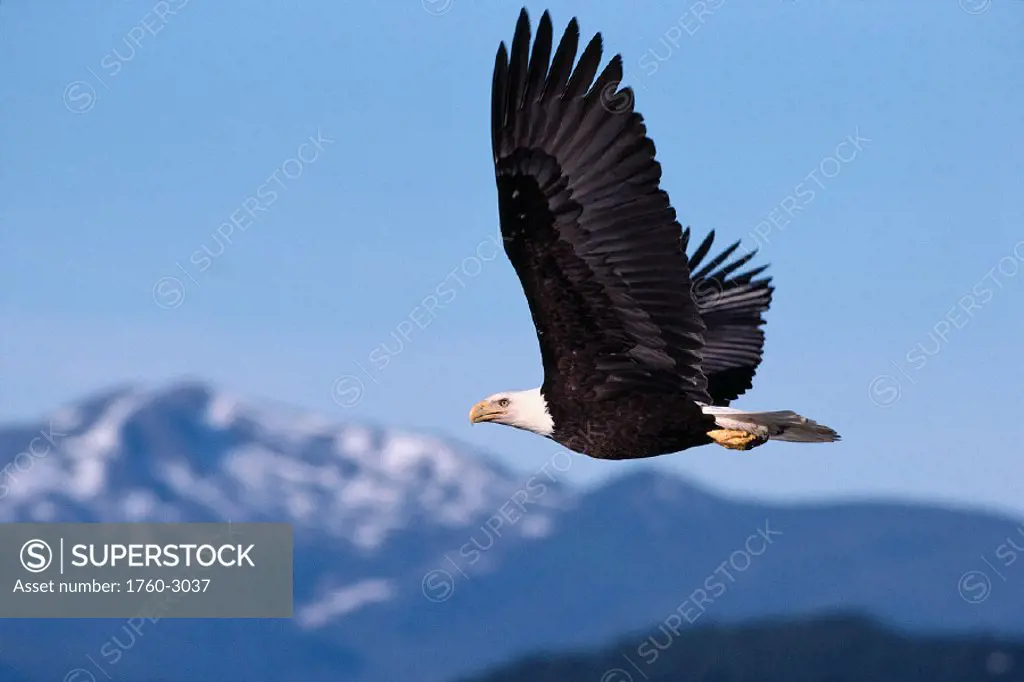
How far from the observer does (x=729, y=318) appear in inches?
425

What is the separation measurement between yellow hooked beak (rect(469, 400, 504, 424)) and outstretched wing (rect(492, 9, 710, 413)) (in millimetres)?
732

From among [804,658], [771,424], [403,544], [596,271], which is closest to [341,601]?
[403,544]

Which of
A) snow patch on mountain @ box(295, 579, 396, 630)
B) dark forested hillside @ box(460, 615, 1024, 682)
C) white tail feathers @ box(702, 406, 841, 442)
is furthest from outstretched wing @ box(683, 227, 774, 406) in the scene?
snow patch on mountain @ box(295, 579, 396, 630)

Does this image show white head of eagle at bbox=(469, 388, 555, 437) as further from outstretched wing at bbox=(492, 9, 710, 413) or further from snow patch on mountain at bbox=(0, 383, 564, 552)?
snow patch on mountain at bbox=(0, 383, 564, 552)

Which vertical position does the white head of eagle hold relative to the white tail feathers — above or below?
above

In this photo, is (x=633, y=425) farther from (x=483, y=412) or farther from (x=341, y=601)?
(x=341, y=601)

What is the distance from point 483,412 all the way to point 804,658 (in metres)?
24.4

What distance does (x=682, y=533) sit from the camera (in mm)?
72188

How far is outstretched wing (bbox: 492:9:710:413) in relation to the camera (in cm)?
753

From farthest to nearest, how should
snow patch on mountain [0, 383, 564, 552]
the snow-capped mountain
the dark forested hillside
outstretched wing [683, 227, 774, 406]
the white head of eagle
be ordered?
1. snow patch on mountain [0, 383, 564, 552]
2. the snow-capped mountain
3. the dark forested hillside
4. outstretched wing [683, 227, 774, 406]
5. the white head of eagle

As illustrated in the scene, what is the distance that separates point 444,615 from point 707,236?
61.8m

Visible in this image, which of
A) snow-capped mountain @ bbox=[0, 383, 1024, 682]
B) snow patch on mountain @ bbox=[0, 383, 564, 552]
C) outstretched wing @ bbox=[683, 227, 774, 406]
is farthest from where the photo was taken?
snow patch on mountain @ bbox=[0, 383, 564, 552]

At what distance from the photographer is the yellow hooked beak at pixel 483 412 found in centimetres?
909

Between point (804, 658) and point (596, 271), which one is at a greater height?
point (804, 658)
